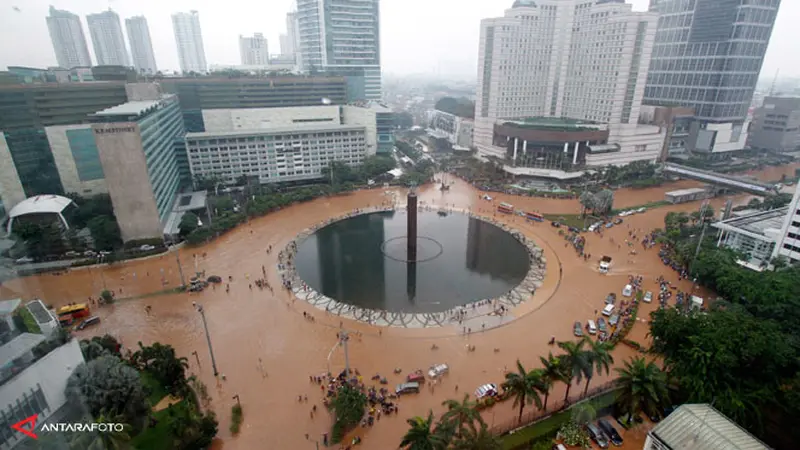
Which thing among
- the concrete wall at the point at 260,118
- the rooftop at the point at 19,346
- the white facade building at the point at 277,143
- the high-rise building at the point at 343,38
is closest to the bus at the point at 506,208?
the white facade building at the point at 277,143

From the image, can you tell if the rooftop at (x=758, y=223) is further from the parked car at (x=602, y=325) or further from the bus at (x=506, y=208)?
the bus at (x=506, y=208)

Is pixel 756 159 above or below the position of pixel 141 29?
below

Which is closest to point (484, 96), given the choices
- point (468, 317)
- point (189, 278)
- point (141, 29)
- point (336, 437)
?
point (468, 317)

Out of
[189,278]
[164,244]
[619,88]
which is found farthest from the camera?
[619,88]

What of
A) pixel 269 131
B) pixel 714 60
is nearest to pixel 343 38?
pixel 269 131

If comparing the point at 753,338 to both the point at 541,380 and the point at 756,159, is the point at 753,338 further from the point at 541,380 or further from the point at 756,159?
the point at 756,159

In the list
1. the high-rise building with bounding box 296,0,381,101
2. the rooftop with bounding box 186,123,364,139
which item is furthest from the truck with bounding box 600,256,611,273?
the high-rise building with bounding box 296,0,381,101

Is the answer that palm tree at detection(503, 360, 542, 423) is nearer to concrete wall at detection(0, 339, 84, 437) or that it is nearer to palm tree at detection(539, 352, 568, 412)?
palm tree at detection(539, 352, 568, 412)
